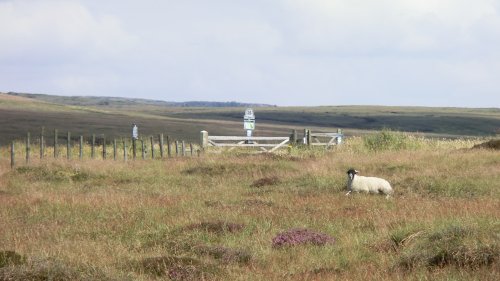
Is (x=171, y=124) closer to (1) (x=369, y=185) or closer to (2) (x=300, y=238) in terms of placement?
(1) (x=369, y=185)

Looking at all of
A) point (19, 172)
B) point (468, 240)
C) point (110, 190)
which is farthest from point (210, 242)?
point (19, 172)

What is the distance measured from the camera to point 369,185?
19141 millimetres

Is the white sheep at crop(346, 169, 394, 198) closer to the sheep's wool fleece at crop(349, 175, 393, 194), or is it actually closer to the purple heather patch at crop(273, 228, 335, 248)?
the sheep's wool fleece at crop(349, 175, 393, 194)

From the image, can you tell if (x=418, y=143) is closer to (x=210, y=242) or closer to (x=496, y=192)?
(x=496, y=192)

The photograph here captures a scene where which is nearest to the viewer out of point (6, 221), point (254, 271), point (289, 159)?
point (254, 271)

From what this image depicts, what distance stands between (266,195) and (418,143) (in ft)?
77.0

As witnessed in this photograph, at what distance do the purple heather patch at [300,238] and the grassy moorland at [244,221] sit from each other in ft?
0.47

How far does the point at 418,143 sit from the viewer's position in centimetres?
4034

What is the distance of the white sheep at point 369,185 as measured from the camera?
19.0 m

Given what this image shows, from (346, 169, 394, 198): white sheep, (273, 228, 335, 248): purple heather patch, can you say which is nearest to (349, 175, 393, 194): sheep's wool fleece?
(346, 169, 394, 198): white sheep

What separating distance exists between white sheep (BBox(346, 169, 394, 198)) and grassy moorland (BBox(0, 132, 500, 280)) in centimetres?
49

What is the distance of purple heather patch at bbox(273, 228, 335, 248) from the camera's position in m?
11.5

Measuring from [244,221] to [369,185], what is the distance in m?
6.11

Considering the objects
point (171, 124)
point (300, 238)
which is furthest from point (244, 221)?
point (171, 124)
